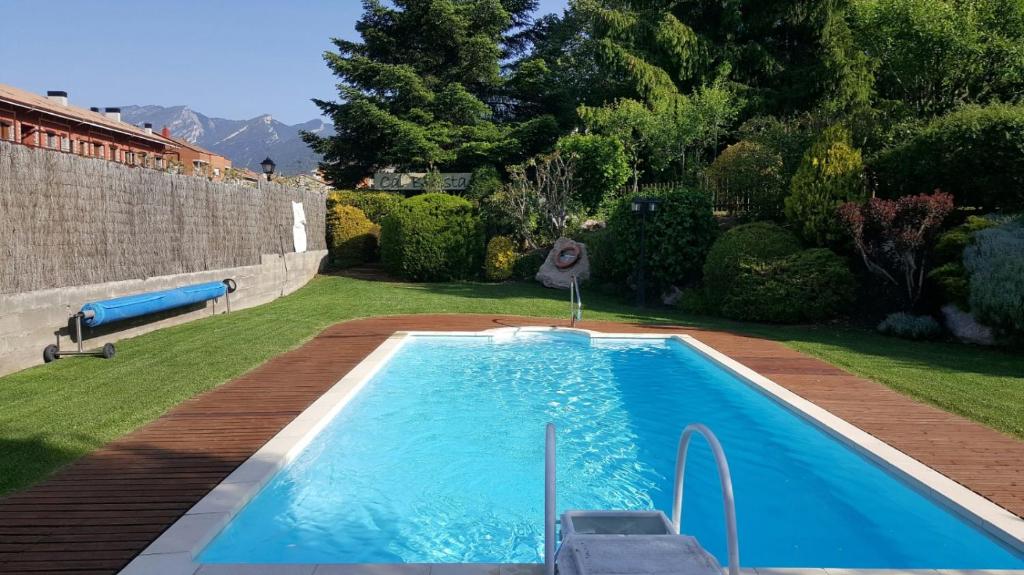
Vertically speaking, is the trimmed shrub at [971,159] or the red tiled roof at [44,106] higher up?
the red tiled roof at [44,106]

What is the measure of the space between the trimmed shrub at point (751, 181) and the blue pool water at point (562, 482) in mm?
8681

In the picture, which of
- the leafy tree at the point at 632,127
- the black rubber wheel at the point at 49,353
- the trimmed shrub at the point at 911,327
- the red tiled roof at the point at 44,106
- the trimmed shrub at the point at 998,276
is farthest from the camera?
the red tiled roof at the point at 44,106

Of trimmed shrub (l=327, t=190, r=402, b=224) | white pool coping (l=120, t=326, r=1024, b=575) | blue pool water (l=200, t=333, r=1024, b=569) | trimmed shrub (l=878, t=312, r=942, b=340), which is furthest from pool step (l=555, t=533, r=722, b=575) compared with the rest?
trimmed shrub (l=327, t=190, r=402, b=224)

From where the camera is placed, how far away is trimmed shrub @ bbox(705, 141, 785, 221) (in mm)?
16266

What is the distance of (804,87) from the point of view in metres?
23.3

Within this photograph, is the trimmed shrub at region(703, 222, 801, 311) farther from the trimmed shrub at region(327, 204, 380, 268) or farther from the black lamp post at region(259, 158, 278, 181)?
the black lamp post at region(259, 158, 278, 181)

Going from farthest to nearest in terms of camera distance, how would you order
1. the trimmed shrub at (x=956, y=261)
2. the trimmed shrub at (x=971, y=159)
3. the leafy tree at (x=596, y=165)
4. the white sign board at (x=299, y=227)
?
1. the leafy tree at (x=596, y=165)
2. the white sign board at (x=299, y=227)
3. the trimmed shrub at (x=971, y=159)
4. the trimmed shrub at (x=956, y=261)

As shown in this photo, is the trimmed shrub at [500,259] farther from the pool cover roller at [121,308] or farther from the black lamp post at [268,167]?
the pool cover roller at [121,308]

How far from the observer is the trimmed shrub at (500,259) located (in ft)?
65.5

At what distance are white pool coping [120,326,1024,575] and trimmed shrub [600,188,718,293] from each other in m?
8.12

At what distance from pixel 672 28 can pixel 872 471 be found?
2128 centimetres

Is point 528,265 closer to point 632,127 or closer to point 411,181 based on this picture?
point 632,127

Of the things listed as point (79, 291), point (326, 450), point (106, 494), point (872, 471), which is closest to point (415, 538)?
point (326, 450)

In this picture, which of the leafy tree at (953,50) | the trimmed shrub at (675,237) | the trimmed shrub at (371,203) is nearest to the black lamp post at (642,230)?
the trimmed shrub at (675,237)
